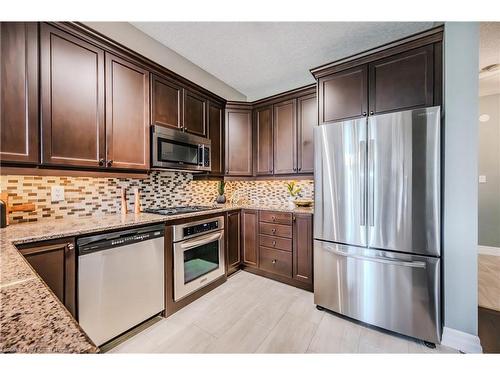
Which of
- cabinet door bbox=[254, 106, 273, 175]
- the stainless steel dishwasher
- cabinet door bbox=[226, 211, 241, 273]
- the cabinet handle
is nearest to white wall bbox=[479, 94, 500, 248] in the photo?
cabinet door bbox=[254, 106, 273, 175]

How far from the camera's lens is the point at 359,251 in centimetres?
184

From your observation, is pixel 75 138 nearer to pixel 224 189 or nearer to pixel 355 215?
pixel 224 189

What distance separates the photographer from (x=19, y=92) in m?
1.35

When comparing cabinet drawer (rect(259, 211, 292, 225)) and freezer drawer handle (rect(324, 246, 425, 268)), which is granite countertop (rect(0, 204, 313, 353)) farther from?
cabinet drawer (rect(259, 211, 292, 225))

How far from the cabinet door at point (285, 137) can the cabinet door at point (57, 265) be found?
229 centimetres

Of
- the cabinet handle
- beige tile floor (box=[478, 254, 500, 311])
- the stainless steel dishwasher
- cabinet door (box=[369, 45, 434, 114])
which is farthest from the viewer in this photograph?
beige tile floor (box=[478, 254, 500, 311])

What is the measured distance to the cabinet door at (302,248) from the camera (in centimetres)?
237

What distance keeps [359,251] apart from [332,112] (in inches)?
52.6

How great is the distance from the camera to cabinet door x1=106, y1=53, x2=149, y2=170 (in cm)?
181

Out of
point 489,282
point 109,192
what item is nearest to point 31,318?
point 109,192

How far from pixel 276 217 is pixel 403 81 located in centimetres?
179

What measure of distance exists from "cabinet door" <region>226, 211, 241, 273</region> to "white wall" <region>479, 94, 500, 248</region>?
13.4 feet
